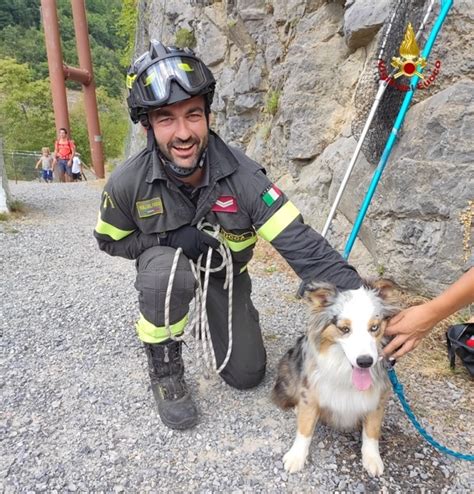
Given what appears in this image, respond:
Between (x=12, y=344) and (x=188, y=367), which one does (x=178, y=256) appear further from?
(x=12, y=344)

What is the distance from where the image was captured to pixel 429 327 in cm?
184

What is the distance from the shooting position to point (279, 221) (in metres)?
2.27

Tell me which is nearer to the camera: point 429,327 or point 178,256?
point 429,327

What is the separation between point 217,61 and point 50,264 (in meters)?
6.23

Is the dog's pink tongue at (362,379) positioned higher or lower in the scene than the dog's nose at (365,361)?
lower

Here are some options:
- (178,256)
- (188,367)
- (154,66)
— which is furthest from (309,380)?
(154,66)

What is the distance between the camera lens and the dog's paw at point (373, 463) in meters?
2.09

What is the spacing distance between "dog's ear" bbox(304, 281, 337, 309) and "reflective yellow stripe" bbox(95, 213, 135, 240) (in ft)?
4.22

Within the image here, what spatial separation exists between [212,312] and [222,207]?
0.86m

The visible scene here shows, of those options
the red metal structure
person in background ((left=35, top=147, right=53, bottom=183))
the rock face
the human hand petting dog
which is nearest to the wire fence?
person in background ((left=35, top=147, right=53, bottom=183))

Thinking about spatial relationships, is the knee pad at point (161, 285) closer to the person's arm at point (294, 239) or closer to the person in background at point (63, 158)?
the person's arm at point (294, 239)

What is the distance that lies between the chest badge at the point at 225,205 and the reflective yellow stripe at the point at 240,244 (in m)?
0.21

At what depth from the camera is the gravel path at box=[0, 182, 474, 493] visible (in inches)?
82.4

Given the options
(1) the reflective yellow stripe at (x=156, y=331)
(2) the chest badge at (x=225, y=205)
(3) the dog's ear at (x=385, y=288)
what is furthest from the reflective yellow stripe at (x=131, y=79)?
(3) the dog's ear at (x=385, y=288)
